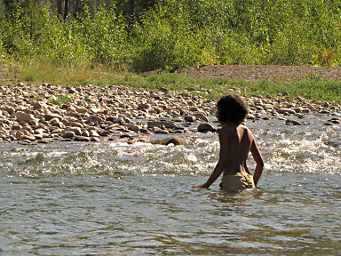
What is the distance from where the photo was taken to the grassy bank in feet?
80.8

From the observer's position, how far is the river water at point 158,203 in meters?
5.72

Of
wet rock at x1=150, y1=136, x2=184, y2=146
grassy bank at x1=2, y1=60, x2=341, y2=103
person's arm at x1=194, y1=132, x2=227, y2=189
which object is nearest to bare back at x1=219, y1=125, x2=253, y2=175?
person's arm at x1=194, y1=132, x2=227, y2=189

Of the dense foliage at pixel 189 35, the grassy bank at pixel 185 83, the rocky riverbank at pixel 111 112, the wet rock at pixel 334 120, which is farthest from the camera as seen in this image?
the dense foliage at pixel 189 35

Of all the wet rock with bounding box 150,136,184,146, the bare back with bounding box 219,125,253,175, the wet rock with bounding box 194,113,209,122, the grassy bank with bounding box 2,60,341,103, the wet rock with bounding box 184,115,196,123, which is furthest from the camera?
the grassy bank with bounding box 2,60,341,103

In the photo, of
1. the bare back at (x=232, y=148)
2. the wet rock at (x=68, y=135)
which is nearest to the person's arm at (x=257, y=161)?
the bare back at (x=232, y=148)

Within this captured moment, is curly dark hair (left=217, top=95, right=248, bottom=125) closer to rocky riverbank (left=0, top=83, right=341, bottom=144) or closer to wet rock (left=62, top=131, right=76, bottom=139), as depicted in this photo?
rocky riverbank (left=0, top=83, right=341, bottom=144)

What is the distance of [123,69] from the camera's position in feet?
117

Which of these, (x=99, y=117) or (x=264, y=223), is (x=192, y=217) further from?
(x=99, y=117)

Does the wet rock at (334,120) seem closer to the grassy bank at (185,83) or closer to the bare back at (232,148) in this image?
the grassy bank at (185,83)

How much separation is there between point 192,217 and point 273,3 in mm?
40736

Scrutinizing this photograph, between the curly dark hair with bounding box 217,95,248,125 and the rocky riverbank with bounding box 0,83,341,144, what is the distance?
4737 millimetres

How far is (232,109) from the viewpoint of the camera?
8125 mm

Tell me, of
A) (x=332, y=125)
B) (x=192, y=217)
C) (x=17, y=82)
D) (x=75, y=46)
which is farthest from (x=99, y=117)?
(x=75, y=46)

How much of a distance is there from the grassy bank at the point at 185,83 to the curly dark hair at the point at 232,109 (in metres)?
14.9
